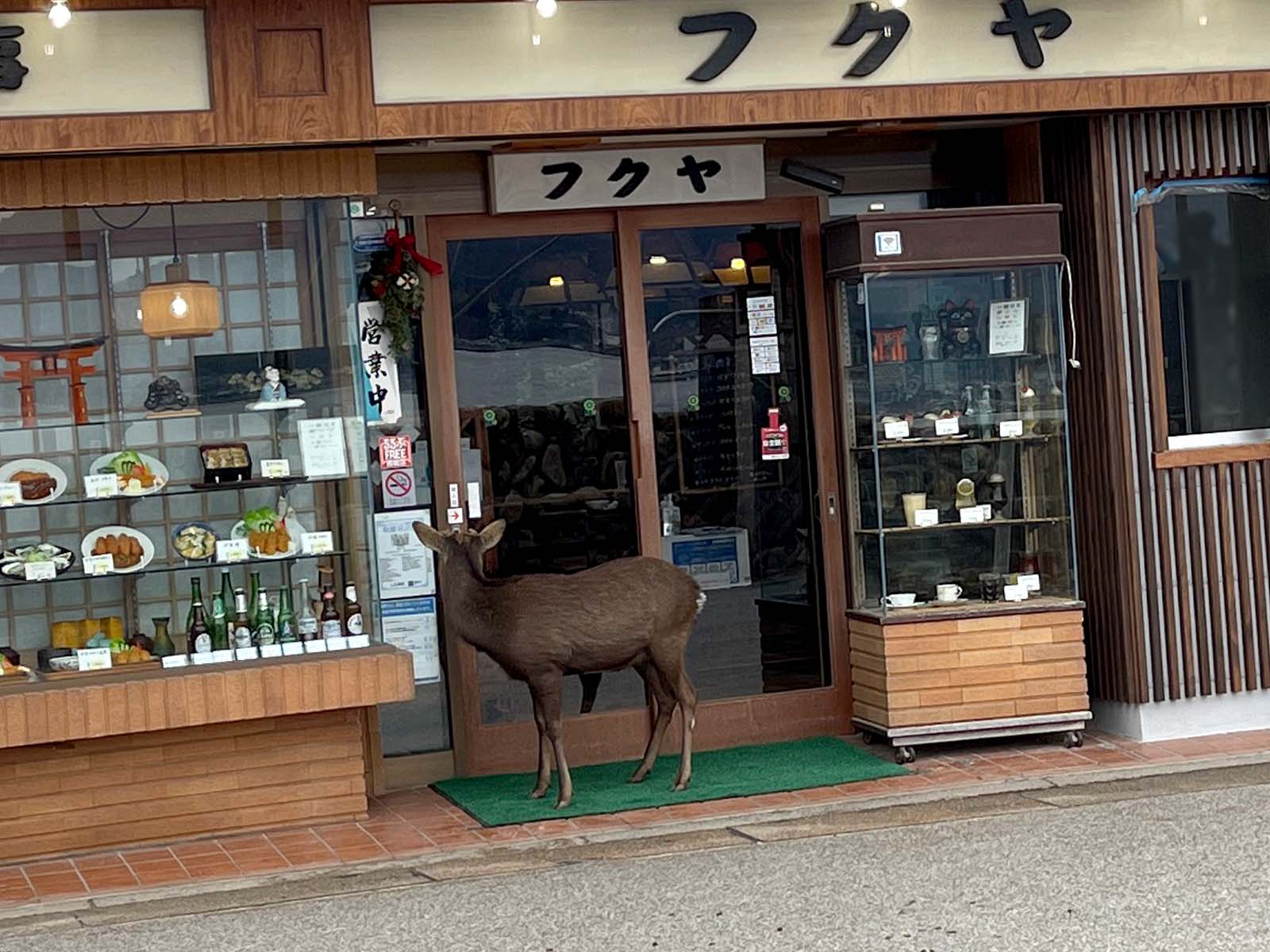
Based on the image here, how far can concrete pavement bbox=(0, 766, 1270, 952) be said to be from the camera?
628 cm

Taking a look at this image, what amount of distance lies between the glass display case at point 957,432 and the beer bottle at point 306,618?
2.77m

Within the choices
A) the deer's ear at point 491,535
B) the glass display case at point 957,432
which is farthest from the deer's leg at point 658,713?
the glass display case at point 957,432

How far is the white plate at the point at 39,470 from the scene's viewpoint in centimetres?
816

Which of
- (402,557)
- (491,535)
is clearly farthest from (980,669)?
(402,557)

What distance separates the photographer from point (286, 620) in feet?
27.8

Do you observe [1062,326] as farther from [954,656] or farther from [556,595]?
[556,595]

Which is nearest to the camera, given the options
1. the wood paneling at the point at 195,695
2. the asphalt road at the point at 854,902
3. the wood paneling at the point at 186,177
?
the asphalt road at the point at 854,902

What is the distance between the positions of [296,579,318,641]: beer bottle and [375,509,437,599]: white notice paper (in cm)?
75

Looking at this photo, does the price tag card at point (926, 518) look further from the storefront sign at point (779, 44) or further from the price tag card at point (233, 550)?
the price tag card at point (233, 550)

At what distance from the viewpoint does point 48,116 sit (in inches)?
302

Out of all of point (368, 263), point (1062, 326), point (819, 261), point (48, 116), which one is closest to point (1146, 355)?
point (1062, 326)

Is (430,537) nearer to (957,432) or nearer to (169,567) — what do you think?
(169,567)

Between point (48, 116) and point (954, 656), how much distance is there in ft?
15.8

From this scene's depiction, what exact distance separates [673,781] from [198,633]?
2.31 meters
